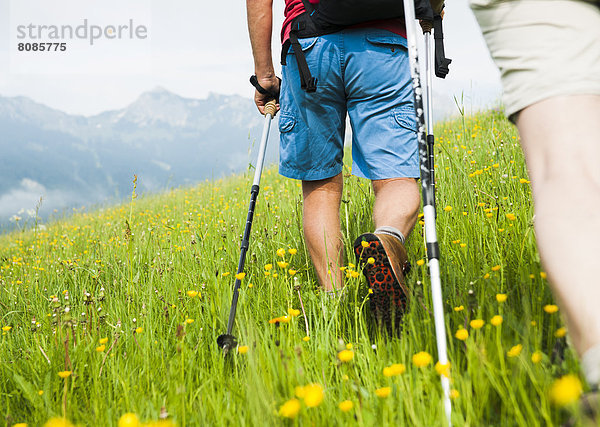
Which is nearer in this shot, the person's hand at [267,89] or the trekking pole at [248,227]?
the trekking pole at [248,227]

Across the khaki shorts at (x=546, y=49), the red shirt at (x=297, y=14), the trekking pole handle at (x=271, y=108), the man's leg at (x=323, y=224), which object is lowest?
the man's leg at (x=323, y=224)

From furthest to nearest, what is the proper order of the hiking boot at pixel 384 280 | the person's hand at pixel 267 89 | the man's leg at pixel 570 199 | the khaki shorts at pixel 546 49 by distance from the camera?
the person's hand at pixel 267 89 < the hiking boot at pixel 384 280 < the khaki shorts at pixel 546 49 < the man's leg at pixel 570 199

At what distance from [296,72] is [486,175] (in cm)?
204

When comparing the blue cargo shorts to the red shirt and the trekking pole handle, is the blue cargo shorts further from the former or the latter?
the trekking pole handle

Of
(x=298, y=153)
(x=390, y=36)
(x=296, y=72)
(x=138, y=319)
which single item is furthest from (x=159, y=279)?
(x=390, y=36)

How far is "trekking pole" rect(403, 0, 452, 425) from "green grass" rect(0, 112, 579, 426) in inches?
2.8

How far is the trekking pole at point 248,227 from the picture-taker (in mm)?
1974

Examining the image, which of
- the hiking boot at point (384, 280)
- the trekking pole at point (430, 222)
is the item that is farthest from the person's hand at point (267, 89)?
the hiking boot at point (384, 280)

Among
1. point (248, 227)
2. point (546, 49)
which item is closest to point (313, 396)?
point (546, 49)

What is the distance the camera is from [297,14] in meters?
2.47

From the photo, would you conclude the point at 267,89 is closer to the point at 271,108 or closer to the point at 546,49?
the point at 271,108

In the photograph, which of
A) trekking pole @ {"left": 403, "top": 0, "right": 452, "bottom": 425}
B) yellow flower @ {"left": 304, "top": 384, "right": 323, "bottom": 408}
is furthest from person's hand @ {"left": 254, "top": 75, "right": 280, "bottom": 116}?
yellow flower @ {"left": 304, "top": 384, "right": 323, "bottom": 408}

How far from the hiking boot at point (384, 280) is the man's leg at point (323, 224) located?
1.86 ft

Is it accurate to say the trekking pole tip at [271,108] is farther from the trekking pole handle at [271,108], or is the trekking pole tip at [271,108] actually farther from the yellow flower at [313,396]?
the yellow flower at [313,396]
